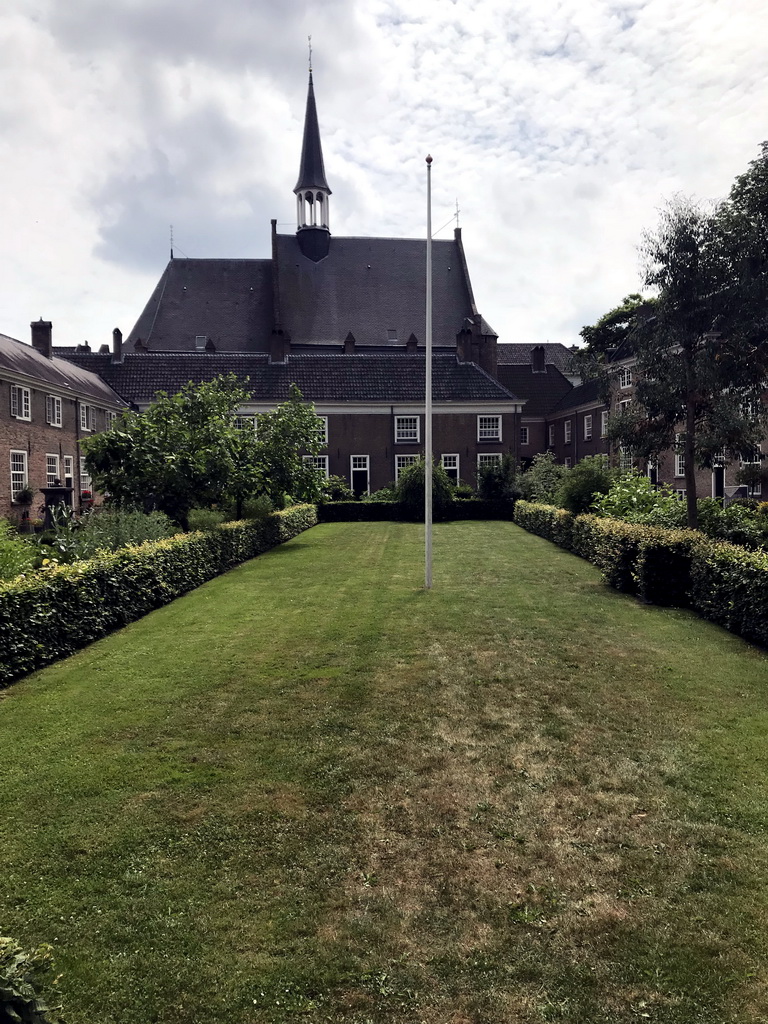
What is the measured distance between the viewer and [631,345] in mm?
18031

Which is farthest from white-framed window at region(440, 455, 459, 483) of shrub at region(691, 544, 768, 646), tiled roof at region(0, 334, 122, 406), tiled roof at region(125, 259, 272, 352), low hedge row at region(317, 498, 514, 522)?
shrub at region(691, 544, 768, 646)

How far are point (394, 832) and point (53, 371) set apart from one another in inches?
1411

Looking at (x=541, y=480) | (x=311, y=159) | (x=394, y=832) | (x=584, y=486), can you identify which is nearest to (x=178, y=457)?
(x=584, y=486)

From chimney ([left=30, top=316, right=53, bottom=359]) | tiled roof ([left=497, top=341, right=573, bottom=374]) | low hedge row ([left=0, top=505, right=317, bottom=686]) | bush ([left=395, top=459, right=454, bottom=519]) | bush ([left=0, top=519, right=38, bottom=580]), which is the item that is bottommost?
low hedge row ([left=0, top=505, right=317, bottom=686])

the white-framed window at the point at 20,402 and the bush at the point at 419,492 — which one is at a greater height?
the white-framed window at the point at 20,402

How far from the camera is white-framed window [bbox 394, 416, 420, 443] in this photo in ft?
135

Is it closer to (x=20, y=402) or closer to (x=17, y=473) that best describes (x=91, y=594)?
(x=17, y=473)

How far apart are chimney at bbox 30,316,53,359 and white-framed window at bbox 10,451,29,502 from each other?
25.9ft

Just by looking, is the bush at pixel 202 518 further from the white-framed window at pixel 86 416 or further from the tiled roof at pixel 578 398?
the tiled roof at pixel 578 398

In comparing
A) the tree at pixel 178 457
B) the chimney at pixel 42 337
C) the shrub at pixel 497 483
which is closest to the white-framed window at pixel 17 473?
the chimney at pixel 42 337

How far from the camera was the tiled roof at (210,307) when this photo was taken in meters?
46.9

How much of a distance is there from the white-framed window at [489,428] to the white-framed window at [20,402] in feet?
79.8

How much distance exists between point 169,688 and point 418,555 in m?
12.4

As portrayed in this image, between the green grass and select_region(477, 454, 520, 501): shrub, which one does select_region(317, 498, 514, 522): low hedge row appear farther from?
the green grass
